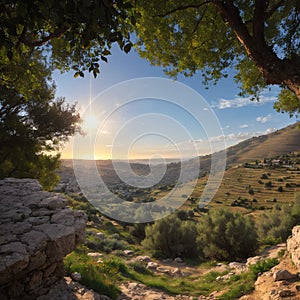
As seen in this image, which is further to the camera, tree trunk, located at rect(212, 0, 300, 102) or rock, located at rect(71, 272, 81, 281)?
rock, located at rect(71, 272, 81, 281)

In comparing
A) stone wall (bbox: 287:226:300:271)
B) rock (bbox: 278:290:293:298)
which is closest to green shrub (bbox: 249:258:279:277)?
stone wall (bbox: 287:226:300:271)

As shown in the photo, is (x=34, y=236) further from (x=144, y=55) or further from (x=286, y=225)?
(x=286, y=225)

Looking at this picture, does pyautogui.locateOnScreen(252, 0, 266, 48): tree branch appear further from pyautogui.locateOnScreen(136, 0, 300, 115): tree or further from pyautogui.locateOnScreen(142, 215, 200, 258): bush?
pyautogui.locateOnScreen(142, 215, 200, 258): bush

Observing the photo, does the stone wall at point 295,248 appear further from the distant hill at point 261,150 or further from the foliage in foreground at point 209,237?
the distant hill at point 261,150

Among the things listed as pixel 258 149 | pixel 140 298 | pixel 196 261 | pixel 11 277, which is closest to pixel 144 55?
pixel 11 277

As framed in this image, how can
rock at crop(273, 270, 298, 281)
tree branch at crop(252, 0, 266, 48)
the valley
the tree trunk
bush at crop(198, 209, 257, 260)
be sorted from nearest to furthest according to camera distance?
the tree trunk < tree branch at crop(252, 0, 266, 48) < rock at crop(273, 270, 298, 281) < the valley < bush at crop(198, 209, 257, 260)

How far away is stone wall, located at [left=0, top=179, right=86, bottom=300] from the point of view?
315 centimetres

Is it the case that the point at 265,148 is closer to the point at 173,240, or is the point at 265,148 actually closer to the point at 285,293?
the point at 173,240

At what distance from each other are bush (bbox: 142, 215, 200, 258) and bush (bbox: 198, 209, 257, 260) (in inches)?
46.3

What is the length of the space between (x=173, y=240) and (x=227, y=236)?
4830 millimetres

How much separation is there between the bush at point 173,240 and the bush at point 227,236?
3.86 feet

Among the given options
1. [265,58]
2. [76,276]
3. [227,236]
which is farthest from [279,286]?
[227,236]

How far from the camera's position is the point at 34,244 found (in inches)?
136

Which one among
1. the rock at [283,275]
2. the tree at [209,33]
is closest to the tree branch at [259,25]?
the tree at [209,33]
